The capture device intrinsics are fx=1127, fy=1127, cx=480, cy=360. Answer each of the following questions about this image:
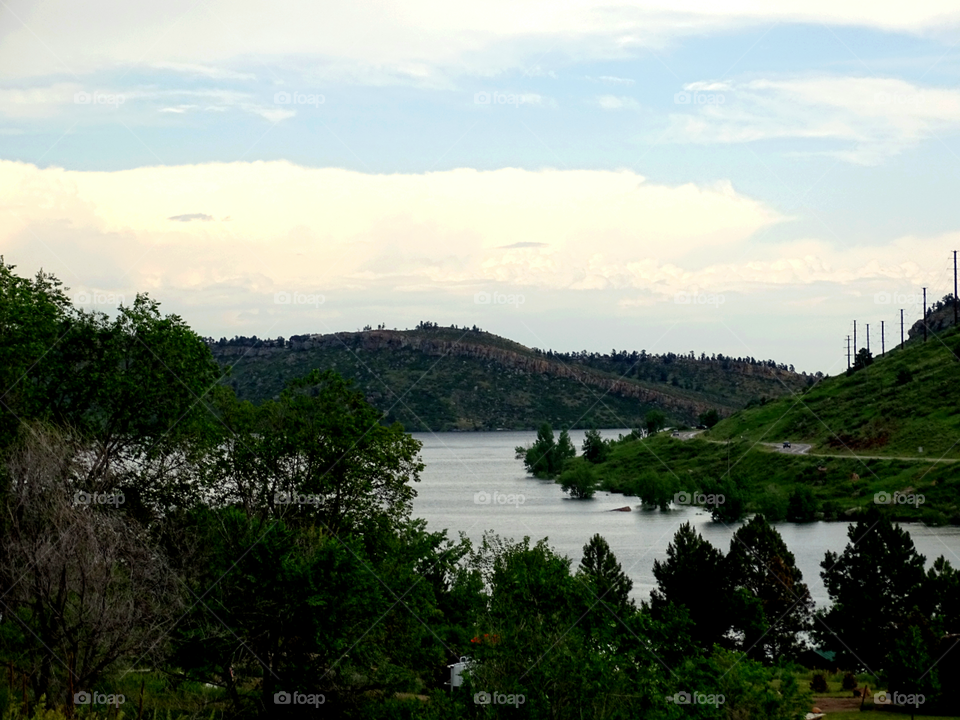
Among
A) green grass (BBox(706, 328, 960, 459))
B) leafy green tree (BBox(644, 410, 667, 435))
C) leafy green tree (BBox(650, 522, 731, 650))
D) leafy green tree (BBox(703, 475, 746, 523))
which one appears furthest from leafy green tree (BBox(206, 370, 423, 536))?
leafy green tree (BBox(644, 410, 667, 435))

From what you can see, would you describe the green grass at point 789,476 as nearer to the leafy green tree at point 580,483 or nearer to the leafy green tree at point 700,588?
the leafy green tree at point 580,483

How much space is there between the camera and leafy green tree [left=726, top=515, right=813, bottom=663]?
4691 centimetres

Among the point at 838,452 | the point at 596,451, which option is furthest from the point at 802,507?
the point at 596,451

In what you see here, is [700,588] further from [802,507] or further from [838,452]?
[838,452]

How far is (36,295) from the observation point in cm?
3678

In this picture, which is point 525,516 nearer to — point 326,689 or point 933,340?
point 933,340

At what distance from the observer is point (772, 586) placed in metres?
48.7

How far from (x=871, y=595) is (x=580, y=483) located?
7358cm

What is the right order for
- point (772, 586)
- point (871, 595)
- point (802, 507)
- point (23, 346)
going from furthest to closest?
point (802, 507), point (772, 586), point (871, 595), point (23, 346)

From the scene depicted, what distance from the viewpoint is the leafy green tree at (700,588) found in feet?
152

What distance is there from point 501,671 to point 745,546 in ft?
95.9

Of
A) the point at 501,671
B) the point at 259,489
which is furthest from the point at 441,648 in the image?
the point at 259,489

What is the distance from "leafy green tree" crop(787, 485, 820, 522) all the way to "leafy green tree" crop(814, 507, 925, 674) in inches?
1719

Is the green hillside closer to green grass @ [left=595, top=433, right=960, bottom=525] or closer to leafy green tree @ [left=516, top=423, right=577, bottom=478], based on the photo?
green grass @ [left=595, top=433, right=960, bottom=525]
